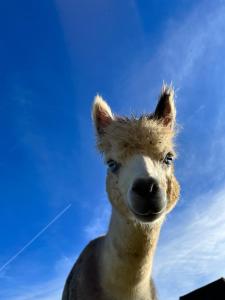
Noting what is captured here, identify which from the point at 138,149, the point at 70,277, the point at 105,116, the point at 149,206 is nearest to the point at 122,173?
the point at 138,149

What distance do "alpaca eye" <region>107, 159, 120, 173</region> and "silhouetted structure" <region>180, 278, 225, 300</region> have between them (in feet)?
36.8

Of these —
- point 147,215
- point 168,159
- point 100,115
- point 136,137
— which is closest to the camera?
point 147,215

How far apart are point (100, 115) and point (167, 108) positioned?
40.6 inches

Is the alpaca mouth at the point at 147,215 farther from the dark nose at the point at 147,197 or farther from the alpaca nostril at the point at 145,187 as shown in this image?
the alpaca nostril at the point at 145,187

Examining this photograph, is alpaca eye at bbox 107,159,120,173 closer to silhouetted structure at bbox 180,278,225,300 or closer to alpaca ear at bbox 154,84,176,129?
alpaca ear at bbox 154,84,176,129

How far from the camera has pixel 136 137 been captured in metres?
4.62

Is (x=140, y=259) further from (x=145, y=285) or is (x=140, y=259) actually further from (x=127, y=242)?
(x=145, y=285)

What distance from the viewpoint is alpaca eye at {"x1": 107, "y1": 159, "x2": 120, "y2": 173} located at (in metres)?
4.64

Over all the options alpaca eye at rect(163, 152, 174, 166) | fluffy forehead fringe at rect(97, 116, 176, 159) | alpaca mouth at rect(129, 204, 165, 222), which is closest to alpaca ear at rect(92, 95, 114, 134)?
fluffy forehead fringe at rect(97, 116, 176, 159)

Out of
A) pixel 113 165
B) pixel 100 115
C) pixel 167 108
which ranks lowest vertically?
pixel 113 165

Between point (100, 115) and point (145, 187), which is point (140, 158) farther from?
point (100, 115)

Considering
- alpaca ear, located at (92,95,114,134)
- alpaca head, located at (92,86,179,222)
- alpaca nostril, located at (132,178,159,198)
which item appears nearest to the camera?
alpaca nostril, located at (132,178,159,198)

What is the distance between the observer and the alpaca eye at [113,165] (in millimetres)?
4637

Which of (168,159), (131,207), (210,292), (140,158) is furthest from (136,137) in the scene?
(210,292)
